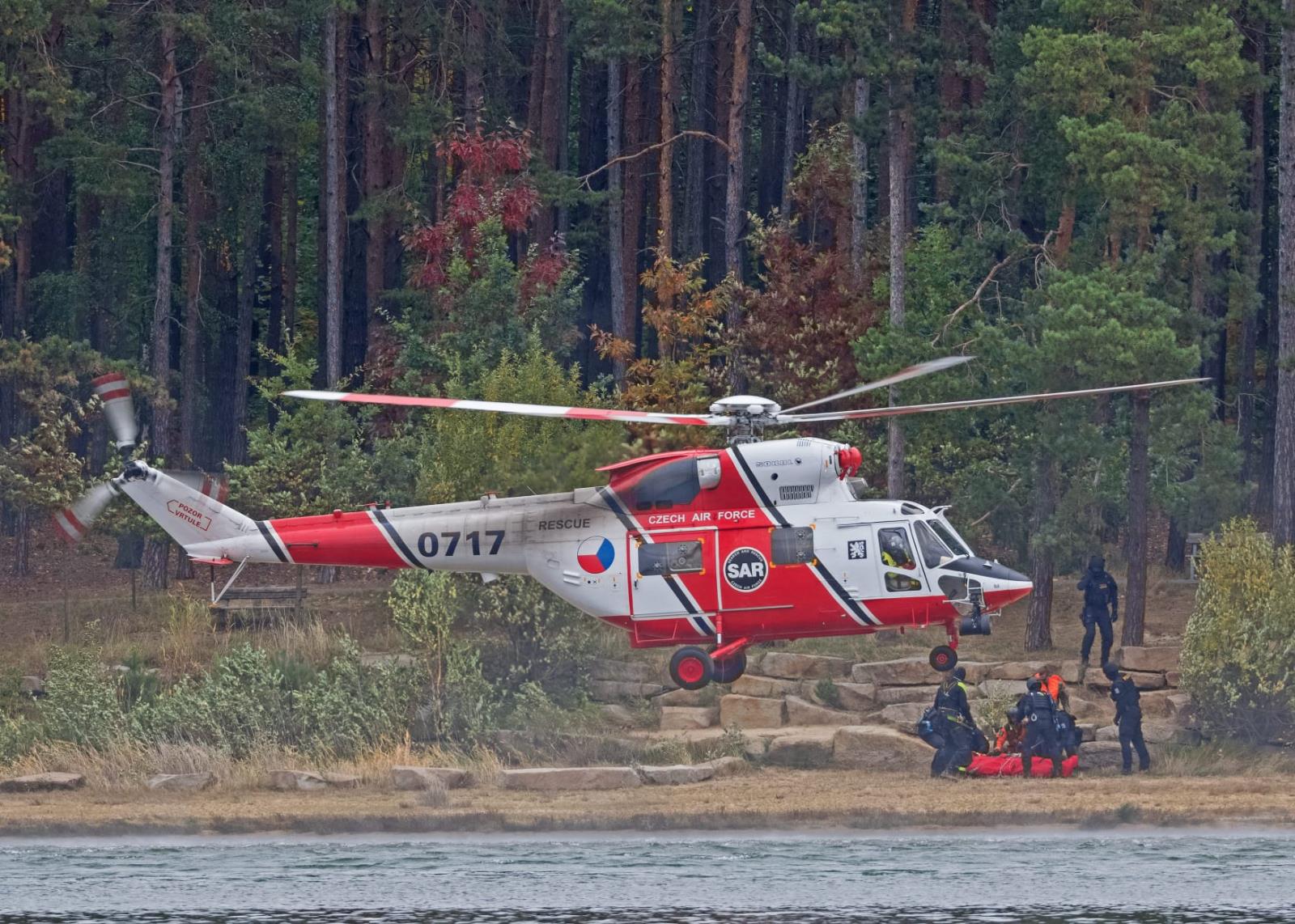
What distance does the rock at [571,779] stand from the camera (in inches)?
1193

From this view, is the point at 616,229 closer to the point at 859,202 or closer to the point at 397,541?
the point at 859,202

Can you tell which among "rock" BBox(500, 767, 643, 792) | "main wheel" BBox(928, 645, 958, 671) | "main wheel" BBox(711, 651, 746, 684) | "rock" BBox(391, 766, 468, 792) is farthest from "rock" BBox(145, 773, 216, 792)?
"main wheel" BBox(928, 645, 958, 671)

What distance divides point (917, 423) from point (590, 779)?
1044cm

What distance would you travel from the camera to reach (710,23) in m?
52.9

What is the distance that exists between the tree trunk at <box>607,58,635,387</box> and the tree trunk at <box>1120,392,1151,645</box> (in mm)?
12150

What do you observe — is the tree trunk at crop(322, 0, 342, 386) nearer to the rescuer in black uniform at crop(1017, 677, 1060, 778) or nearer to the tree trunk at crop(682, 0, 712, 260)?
the tree trunk at crop(682, 0, 712, 260)

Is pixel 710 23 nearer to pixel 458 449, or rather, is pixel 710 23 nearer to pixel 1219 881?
pixel 458 449

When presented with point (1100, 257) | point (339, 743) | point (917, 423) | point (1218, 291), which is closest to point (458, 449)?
point (339, 743)

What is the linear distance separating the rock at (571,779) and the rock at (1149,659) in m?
7.91

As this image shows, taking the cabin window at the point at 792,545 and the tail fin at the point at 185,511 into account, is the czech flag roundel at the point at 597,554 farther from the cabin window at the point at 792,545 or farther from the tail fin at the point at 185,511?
the tail fin at the point at 185,511

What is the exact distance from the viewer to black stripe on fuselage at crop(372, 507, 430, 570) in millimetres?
27000

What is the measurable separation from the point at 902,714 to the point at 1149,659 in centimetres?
385

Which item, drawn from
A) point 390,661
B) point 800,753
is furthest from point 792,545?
point 390,661

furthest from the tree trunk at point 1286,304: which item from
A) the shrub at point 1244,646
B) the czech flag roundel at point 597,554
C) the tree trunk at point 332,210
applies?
the tree trunk at point 332,210
